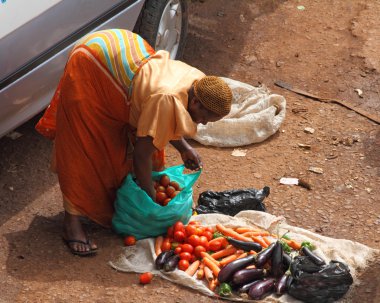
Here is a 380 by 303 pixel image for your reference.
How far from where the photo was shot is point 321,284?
16.0 feet

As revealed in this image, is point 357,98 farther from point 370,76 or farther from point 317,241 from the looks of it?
point 317,241

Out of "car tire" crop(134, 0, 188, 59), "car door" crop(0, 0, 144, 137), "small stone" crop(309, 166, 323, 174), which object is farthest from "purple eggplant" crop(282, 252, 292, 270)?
"car tire" crop(134, 0, 188, 59)

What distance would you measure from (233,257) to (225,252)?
0.08 meters

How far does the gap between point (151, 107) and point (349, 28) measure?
444 cm

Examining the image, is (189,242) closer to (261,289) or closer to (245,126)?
(261,289)

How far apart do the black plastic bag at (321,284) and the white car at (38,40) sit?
7.52ft

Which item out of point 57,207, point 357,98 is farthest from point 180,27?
point 57,207

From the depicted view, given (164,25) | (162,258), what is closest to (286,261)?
(162,258)

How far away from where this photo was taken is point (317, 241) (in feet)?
17.9

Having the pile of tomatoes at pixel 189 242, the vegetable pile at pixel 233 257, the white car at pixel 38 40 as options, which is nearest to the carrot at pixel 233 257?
the vegetable pile at pixel 233 257

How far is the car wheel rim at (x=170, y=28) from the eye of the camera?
704cm

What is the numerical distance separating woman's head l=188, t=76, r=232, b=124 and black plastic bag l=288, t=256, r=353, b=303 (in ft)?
3.66

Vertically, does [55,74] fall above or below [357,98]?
above

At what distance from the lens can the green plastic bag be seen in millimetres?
5234
